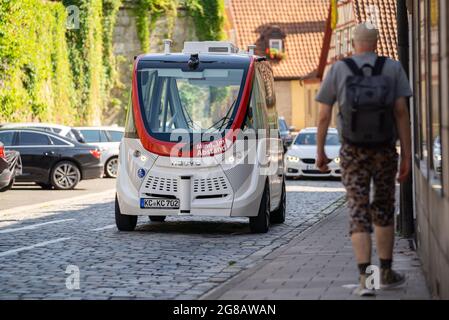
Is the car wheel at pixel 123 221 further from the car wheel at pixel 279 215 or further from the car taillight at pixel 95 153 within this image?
the car taillight at pixel 95 153

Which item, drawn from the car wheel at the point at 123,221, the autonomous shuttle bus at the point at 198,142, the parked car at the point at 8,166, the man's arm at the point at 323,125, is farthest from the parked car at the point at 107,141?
the man's arm at the point at 323,125

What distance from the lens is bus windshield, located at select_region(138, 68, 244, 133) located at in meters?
16.8

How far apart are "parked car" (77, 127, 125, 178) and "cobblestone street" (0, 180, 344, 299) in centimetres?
1414

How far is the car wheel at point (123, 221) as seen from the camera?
1675cm

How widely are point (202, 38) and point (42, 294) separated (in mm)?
47005

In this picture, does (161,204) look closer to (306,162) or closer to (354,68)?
(354,68)

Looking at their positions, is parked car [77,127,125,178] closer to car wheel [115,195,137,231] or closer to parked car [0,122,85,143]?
parked car [0,122,85,143]

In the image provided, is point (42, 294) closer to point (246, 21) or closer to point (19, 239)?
point (19, 239)

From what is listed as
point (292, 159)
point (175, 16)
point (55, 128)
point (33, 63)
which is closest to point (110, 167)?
point (33, 63)

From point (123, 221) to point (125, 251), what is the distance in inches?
118

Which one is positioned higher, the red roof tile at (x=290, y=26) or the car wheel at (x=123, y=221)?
the red roof tile at (x=290, y=26)

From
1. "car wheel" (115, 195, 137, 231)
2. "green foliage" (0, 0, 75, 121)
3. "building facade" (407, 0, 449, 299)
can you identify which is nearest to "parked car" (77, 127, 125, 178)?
"green foliage" (0, 0, 75, 121)

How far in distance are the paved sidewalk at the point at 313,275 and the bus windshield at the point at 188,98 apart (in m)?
2.61

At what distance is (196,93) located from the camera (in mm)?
17609
